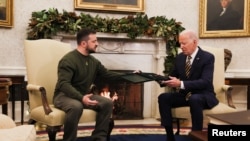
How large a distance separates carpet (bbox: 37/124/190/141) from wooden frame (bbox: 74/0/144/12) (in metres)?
2.16

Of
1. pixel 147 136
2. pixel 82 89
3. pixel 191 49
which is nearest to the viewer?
pixel 82 89

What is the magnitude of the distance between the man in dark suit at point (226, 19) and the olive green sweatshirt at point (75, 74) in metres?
3.40

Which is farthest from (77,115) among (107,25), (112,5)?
(112,5)

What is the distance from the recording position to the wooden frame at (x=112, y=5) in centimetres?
563

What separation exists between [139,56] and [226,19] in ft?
6.12

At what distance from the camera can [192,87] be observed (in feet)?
11.2

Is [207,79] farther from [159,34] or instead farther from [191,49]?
[159,34]

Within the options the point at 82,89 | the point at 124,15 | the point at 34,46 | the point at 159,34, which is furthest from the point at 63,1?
the point at 82,89

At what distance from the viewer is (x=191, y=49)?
3586 mm

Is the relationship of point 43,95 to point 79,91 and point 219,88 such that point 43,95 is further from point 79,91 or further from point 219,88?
point 219,88

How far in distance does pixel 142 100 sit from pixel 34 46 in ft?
9.79

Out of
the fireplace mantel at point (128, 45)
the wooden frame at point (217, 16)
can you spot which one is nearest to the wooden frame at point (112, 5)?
the fireplace mantel at point (128, 45)

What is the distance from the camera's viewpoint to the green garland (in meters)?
5.02

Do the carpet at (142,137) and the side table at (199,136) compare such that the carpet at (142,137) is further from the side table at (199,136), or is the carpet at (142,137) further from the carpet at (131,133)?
the side table at (199,136)
